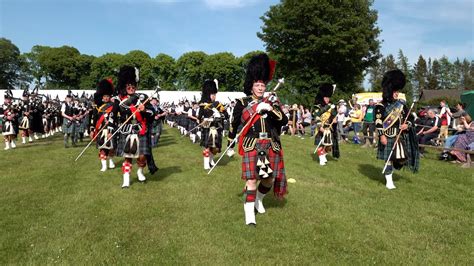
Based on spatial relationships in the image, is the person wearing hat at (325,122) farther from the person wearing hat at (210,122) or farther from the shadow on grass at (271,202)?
the shadow on grass at (271,202)

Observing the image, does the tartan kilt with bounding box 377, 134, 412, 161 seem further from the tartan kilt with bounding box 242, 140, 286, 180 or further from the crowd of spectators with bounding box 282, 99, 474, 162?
the tartan kilt with bounding box 242, 140, 286, 180

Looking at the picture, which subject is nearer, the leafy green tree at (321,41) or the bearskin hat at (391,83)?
the bearskin hat at (391,83)

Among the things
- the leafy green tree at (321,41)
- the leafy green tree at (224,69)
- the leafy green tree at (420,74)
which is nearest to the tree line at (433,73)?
the leafy green tree at (420,74)

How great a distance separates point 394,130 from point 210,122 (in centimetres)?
557

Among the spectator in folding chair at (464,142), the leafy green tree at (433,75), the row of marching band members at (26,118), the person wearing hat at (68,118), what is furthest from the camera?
the leafy green tree at (433,75)

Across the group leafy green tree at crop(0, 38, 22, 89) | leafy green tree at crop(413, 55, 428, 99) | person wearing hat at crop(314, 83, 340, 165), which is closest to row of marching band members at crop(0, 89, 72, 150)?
person wearing hat at crop(314, 83, 340, 165)

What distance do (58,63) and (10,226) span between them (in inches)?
3710

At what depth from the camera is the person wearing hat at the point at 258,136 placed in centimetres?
665

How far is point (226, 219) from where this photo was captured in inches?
279

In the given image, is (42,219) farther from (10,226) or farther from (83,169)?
(83,169)

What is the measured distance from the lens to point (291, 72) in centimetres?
4747

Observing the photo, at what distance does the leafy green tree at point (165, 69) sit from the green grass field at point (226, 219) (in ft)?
277

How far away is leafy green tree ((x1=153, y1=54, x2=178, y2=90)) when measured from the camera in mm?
93688

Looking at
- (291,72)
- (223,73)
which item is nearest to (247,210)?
(291,72)
